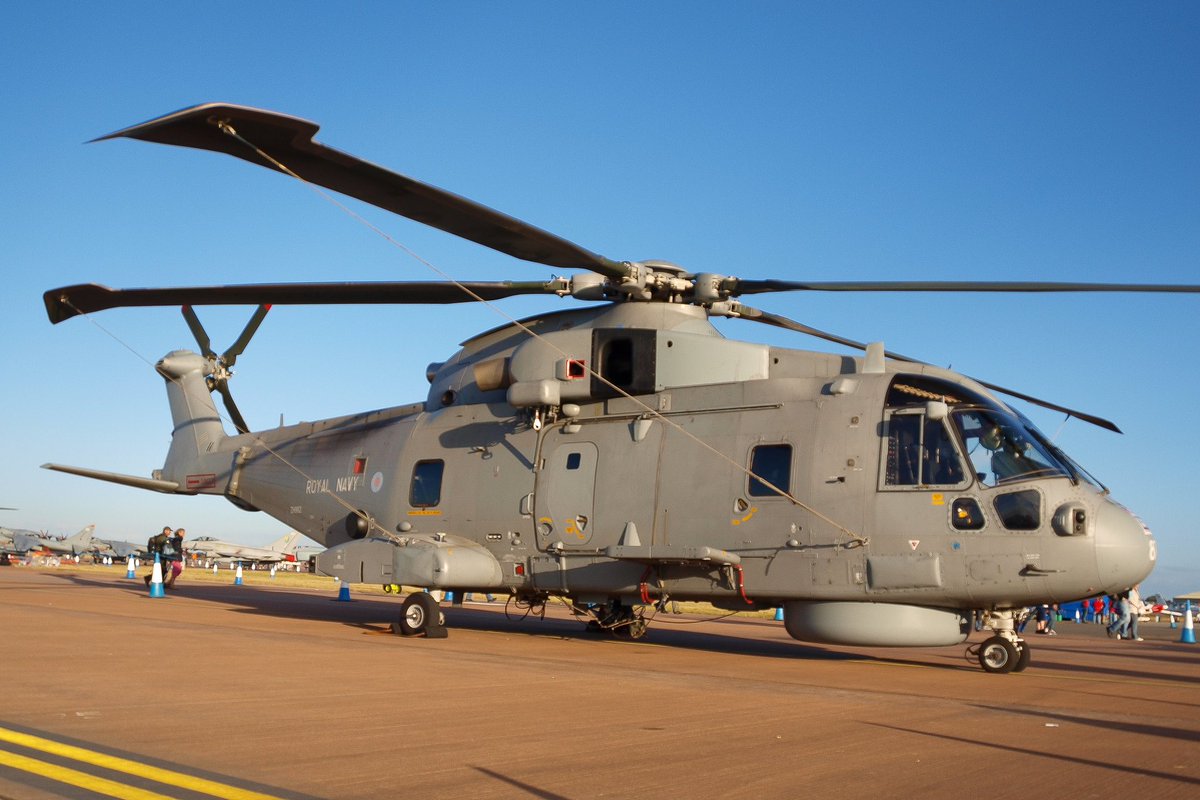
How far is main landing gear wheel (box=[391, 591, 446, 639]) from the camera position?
14.3 meters

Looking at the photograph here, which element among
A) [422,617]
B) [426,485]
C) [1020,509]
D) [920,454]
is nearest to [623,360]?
[426,485]

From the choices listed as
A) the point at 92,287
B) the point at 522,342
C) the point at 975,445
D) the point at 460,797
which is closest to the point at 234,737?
the point at 460,797

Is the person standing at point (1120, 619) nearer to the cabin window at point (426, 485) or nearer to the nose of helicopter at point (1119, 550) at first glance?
the nose of helicopter at point (1119, 550)

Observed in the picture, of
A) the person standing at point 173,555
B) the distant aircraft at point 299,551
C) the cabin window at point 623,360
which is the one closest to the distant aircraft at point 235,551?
the distant aircraft at point 299,551

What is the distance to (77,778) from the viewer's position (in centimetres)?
459

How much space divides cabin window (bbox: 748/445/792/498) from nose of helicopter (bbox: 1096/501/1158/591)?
11.3ft

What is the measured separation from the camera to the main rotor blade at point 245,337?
68.1ft

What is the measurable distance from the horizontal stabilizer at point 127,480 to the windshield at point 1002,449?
594 inches

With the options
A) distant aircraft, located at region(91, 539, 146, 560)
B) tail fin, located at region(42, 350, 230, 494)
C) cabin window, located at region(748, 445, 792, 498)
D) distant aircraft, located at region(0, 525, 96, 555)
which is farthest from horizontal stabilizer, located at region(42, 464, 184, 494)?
distant aircraft, located at region(91, 539, 146, 560)

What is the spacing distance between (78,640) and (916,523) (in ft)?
30.0

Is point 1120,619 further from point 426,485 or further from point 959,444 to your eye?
point 426,485

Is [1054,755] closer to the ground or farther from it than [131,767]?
farther from it

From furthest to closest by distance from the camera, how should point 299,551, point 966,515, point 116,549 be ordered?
1. point 299,551
2. point 116,549
3. point 966,515

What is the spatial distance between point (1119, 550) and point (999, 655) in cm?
183
